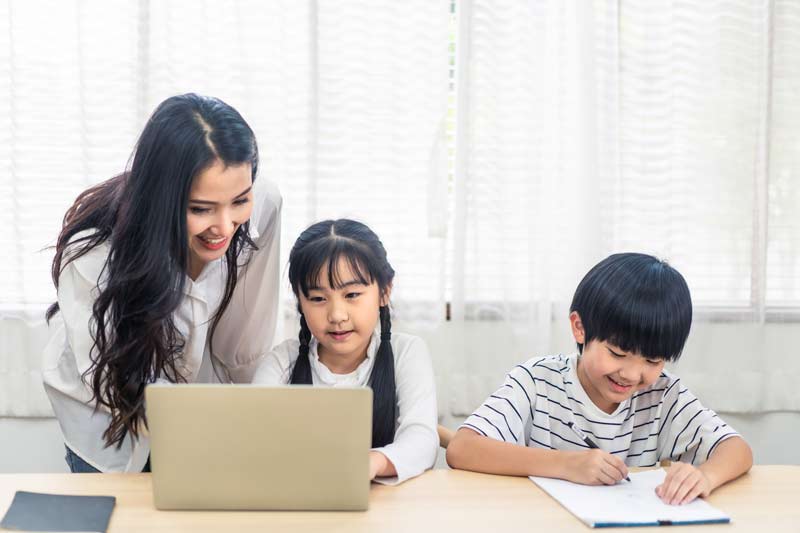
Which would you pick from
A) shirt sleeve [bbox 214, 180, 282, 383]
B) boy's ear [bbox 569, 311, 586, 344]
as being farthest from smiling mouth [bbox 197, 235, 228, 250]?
boy's ear [bbox 569, 311, 586, 344]

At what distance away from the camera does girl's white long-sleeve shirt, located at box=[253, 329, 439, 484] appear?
1400 mm

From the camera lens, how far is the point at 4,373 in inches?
88.6

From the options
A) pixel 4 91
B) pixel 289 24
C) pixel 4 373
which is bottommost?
pixel 4 373

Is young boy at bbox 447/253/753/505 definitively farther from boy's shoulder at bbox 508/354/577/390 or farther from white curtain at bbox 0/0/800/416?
white curtain at bbox 0/0/800/416

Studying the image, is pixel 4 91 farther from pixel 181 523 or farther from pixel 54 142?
pixel 181 523

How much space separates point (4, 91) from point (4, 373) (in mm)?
786

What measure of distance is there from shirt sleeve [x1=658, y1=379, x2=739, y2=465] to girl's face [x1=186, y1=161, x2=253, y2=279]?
0.88 meters

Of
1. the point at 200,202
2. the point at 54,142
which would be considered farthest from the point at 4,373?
Result: the point at 200,202

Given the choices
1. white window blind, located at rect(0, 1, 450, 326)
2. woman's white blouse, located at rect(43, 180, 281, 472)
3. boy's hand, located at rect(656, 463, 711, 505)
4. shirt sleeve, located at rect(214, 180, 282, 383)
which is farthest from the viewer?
white window blind, located at rect(0, 1, 450, 326)

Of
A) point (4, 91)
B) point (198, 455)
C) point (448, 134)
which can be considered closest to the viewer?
point (198, 455)

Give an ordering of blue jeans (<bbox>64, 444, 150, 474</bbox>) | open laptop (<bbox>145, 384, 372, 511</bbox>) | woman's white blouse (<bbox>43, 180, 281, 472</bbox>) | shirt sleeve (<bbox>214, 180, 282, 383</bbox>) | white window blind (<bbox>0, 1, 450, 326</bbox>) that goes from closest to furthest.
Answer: open laptop (<bbox>145, 384, 372, 511</bbox>), woman's white blouse (<bbox>43, 180, 281, 472</bbox>), blue jeans (<bbox>64, 444, 150, 474</bbox>), shirt sleeve (<bbox>214, 180, 282, 383</bbox>), white window blind (<bbox>0, 1, 450, 326</bbox>)

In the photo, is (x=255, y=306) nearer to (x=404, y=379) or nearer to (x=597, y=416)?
(x=404, y=379)

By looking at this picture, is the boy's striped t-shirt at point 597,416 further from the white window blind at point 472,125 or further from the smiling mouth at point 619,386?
the white window blind at point 472,125

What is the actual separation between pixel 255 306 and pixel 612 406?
783mm
